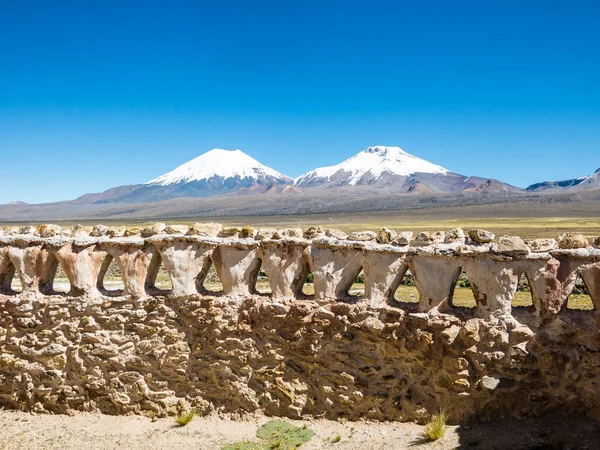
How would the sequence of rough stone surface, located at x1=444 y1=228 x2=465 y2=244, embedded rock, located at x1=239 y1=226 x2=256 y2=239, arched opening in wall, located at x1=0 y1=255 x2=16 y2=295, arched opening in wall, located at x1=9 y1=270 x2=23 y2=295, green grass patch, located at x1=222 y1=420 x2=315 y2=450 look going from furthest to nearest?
1. arched opening in wall, located at x1=9 y1=270 x2=23 y2=295
2. arched opening in wall, located at x1=0 y1=255 x2=16 y2=295
3. embedded rock, located at x1=239 y1=226 x2=256 y2=239
4. green grass patch, located at x1=222 y1=420 x2=315 y2=450
5. rough stone surface, located at x1=444 y1=228 x2=465 y2=244

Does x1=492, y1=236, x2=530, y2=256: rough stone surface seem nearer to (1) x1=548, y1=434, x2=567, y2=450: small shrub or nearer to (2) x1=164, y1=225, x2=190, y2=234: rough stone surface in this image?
(1) x1=548, y1=434, x2=567, y2=450: small shrub

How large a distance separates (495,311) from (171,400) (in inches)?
170

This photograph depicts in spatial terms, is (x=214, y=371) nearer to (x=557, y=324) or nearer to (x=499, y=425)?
(x=499, y=425)

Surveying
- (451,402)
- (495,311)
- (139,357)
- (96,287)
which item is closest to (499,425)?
(451,402)

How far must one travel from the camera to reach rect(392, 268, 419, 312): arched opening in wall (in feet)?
21.3

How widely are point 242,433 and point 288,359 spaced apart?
1071 millimetres

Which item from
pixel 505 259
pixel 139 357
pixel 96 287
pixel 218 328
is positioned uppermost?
pixel 505 259

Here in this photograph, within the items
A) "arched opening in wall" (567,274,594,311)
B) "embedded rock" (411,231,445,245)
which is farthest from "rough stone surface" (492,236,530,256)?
"arched opening in wall" (567,274,594,311)

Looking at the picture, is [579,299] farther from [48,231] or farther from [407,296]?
[48,231]

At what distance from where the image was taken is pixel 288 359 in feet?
22.3

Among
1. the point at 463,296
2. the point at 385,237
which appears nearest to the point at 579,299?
the point at 463,296

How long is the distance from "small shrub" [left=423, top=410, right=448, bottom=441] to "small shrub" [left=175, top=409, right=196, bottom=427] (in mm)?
2978

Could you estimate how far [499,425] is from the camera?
606cm

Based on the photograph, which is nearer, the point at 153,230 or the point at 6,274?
the point at 153,230
